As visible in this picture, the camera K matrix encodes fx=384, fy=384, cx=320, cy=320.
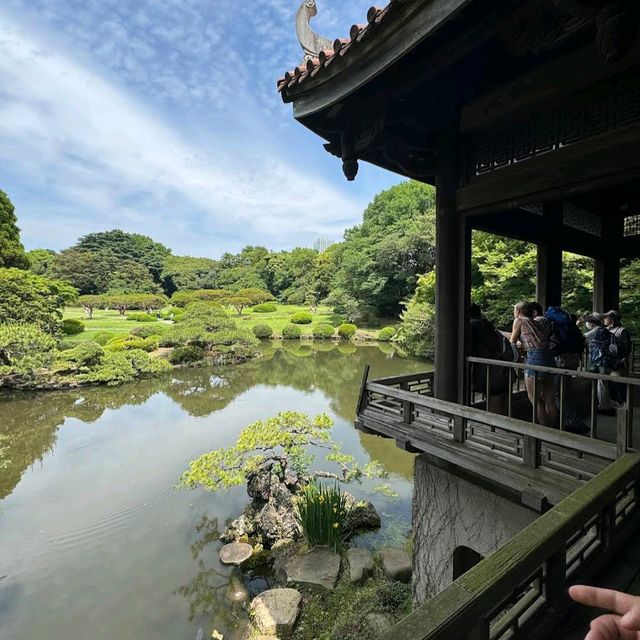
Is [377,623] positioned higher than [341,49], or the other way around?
[341,49]

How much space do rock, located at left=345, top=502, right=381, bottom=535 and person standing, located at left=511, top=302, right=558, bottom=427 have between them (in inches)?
A: 146

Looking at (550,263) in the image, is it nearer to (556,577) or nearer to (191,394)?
(556,577)

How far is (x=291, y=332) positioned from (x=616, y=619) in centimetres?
2344

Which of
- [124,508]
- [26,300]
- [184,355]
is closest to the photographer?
[124,508]

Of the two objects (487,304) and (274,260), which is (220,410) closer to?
(487,304)

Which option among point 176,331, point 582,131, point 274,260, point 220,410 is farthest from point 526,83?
point 274,260

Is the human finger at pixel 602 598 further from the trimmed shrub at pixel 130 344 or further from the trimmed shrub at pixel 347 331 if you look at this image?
the trimmed shrub at pixel 347 331

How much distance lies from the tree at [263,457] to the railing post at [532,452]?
4165 mm

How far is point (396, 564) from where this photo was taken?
15.0 ft

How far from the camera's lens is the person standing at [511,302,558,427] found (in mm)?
2721

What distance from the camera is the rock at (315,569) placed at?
4.42 meters

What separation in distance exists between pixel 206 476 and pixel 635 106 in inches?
232

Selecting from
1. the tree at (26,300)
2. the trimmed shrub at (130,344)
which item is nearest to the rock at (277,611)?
Answer: the tree at (26,300)

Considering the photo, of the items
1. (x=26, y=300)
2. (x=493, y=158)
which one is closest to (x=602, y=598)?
(x=493, y=158)
